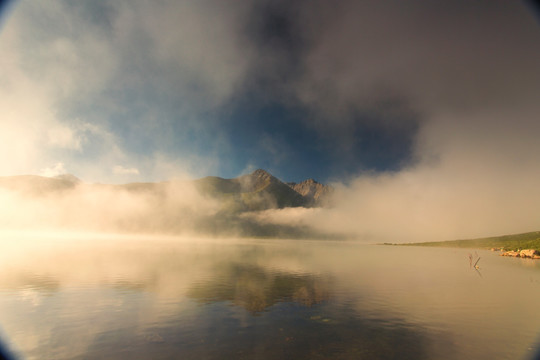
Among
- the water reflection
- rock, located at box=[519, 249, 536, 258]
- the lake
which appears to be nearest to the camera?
the lake

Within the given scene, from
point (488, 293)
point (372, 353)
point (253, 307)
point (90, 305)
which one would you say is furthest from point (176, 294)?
point (488, 293)

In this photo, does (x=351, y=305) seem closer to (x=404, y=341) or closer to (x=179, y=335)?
(x=404, y=341)

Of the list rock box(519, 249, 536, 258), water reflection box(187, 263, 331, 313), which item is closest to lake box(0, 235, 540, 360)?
water reflection box(187, 263, 331, 313)

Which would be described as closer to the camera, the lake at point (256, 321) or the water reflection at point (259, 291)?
the lake at point (256, 321)

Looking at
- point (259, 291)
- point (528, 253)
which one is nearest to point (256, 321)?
point (259, 291)

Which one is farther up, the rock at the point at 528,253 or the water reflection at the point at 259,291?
the water reflection at the point at 259,291

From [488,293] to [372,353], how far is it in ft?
150

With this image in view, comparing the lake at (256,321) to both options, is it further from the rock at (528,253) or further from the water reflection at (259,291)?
the rock at (528,253)

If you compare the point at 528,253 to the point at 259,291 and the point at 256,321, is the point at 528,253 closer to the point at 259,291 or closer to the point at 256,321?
the point at 259,291

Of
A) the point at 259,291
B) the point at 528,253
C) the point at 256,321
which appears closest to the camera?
the point at 256,321

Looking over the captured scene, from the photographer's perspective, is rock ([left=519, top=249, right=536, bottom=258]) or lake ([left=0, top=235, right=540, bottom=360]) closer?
lake ([left=0, top=235, right=540, bottom=360])

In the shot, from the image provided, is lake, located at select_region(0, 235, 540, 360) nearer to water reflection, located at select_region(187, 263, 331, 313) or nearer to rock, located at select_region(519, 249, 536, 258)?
water reflection, located at select_region(187, 263, 331, 313)

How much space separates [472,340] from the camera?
25.9 m

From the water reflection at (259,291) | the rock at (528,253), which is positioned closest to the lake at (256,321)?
the water reflection at (259,291)
